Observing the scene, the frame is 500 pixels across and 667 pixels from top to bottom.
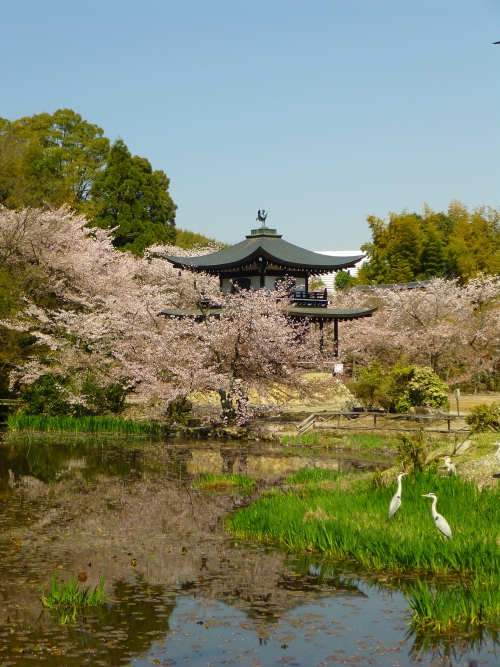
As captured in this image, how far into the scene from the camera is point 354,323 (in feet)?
143

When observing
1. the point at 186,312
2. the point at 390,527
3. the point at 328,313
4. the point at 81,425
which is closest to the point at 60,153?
the point at 186,312

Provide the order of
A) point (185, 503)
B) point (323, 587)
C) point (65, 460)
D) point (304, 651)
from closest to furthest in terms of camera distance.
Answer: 1. point (304, 651)
2. point (323, 587)
3. point (185, 503)
4. point (65, 460)

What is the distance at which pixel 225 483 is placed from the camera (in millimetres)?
17531

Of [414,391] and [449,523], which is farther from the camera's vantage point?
[414,391]

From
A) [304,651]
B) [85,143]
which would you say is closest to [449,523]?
[304,651]

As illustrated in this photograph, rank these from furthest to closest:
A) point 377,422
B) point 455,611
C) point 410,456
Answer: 1. point 377,422
2. point 410,456
3. point 455,611

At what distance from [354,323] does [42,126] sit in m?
28.3

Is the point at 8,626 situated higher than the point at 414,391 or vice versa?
the point at 414,391

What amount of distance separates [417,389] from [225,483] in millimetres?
12221

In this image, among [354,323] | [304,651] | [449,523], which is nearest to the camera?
[304,651]

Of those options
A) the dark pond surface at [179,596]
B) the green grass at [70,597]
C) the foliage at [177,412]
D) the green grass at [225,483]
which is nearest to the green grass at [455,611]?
the dark pond surface at [179,596]

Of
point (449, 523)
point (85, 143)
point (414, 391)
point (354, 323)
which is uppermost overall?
point (85, 143)

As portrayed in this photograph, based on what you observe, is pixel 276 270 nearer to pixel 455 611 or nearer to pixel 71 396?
pixel 71 396

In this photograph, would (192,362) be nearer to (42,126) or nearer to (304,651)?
(304,651)
